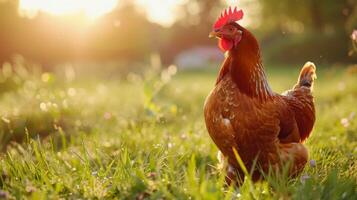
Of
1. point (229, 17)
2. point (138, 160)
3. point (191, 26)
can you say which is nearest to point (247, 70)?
point (229, 17)

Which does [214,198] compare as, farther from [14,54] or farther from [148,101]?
[14,54]

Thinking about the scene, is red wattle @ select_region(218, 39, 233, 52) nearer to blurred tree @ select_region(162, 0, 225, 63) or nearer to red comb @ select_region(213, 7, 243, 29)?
red comb @ select_region(213, 7, 243, 29)

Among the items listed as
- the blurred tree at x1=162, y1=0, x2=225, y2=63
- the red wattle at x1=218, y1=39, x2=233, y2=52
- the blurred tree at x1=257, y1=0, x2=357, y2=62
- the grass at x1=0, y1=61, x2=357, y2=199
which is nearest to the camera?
the grass at x1=0, y1=61, x2=357, y2=199

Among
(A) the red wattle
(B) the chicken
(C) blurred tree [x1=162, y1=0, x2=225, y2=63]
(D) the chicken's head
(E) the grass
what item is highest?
(C) blurred tree [x1=162, y1=0, x2=225, y2=63]

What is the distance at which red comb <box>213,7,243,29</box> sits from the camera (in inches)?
146

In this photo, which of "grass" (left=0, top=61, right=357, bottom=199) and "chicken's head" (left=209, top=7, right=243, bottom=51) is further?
"chicken's head" (left=209, top=7, right=243, bottom=51)

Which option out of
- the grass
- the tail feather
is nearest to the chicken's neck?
the grass

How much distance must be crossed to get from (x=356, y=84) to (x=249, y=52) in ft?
26.2

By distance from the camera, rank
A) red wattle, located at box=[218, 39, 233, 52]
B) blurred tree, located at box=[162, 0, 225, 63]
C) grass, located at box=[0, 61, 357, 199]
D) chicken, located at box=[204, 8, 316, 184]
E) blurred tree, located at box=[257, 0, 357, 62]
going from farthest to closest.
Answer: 1. blurred tree, located at box=[162, 0, 225, 63]
2. blurred tree, located at box=[257, 0, 357, 62]
3. red wattle, located at box=[218, 39, 233, 52]
4. chicken, located at box=[204, 8, 316, 184]
5. grass, located at box=[0, 61, 357, 199]

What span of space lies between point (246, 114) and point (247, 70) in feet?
1.24

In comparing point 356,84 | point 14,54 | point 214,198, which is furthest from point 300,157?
point 14,54

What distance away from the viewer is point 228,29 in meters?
3.61

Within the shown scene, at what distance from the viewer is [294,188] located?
124 inches

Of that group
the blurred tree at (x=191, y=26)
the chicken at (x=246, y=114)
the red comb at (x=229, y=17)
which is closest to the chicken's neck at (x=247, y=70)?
the chicken at (x=246, y=114)
